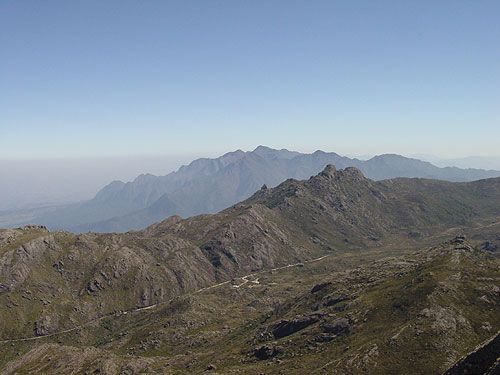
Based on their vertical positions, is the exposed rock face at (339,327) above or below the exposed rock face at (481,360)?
below

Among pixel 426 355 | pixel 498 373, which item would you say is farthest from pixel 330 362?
pixel 498 373

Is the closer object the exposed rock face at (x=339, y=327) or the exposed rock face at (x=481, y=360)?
the exposed rock face at (x=481, y=360)

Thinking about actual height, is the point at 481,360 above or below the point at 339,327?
above

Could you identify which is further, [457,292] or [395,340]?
[457,292]

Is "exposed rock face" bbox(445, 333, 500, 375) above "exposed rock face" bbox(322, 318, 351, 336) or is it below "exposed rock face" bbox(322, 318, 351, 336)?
above

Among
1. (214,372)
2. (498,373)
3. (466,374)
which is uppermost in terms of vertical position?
(498,373)

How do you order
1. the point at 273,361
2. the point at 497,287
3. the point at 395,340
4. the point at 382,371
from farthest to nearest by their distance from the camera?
the point at 273,361 → the point at 497,287 → the point at 395,340 → the point at 382,371

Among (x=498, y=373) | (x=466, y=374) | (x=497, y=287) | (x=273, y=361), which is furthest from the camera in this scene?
(x=273, y=361)

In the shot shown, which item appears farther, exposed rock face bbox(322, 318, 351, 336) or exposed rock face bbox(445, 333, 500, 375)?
exposed rock face bbox(322, 318, 351, 336)

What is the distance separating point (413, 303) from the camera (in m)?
184

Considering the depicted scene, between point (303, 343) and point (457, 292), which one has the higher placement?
point (457, 292)

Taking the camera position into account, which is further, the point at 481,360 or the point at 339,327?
the point at 339,327

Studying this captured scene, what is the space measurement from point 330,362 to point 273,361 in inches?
1437

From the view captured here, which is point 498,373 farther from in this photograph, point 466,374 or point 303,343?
point 303,343
